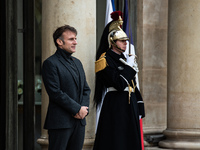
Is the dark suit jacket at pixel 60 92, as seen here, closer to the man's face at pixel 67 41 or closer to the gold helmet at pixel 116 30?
the man's face at pixel 67 41

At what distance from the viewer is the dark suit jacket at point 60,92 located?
483 centimetres

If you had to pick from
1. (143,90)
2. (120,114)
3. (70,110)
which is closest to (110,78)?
(120,114)

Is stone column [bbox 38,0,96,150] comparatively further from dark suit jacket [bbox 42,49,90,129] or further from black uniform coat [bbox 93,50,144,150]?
dark suit jacket [bbox 42,49,90,129]

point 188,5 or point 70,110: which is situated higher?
point 188,5

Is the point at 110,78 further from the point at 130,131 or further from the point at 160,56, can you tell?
the point at 160,56

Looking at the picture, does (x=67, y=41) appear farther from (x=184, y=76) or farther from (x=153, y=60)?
(x=153, y=60)

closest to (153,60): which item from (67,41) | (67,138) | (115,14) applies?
(115,14)

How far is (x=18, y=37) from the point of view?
773 centimetres

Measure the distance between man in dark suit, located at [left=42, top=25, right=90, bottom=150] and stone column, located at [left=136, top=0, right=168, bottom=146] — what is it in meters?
3.63

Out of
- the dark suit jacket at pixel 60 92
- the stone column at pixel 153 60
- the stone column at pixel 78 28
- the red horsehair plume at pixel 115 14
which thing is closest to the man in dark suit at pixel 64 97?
the dark suit jacket at pixel 60 92

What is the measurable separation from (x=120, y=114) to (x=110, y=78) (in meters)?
0.52

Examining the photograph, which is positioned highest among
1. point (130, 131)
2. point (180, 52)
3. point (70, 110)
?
point (180, 52)

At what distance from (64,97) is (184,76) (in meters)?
3.41

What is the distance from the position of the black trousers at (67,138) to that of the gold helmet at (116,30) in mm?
1645
